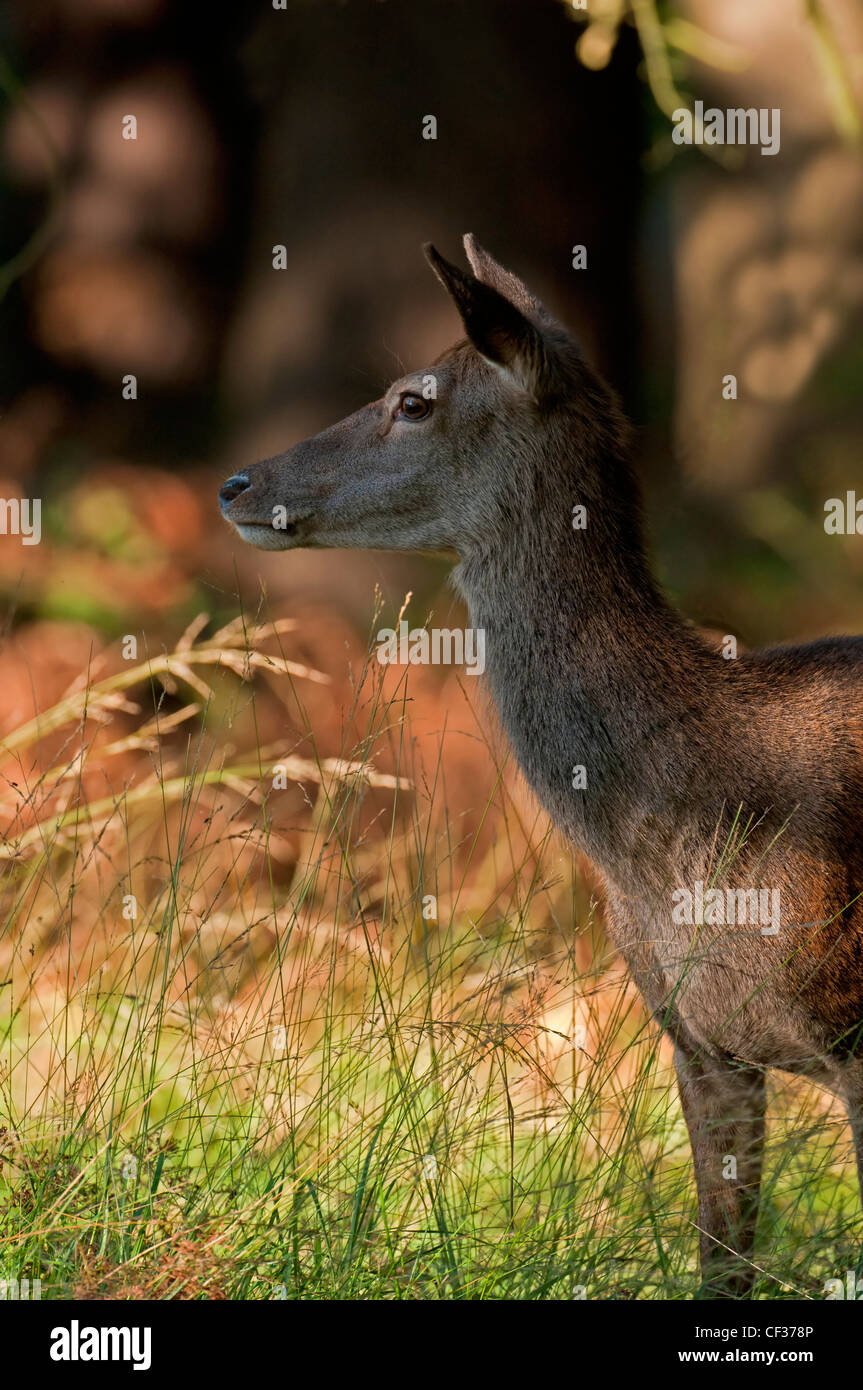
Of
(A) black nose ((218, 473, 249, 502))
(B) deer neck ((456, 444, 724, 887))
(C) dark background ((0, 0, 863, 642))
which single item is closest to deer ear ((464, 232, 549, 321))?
(B) deer neck ((456, 444, 724, 887))

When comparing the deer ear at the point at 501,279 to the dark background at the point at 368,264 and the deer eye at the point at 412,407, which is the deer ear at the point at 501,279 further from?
the dark background at the point at 368,264

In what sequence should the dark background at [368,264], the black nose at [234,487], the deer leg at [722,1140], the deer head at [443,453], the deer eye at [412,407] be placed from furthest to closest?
the dark background at [368,264] < the black nose at [234,487] < the deer eye at [412,407] < the deer head at [443,453] < the deer leg at [722,1140]

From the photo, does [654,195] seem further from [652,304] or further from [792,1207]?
[792,1207]

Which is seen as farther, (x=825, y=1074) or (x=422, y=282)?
(x=422, y=282)

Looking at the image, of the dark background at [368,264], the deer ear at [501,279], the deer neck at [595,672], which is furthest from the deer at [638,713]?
the dark background at [368,264]

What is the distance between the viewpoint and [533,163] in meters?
6.98

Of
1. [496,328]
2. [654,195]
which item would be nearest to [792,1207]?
[496,328]

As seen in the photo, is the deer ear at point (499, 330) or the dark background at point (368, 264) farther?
the dark background at point (368, 264)

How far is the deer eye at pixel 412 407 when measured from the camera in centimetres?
420

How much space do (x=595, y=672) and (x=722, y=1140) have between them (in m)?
1.27

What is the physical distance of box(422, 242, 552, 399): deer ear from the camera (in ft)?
12.4

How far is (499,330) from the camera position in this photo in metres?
3.93

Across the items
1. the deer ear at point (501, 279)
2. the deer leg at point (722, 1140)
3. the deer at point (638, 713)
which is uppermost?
the deer ear at point (501, 279)
